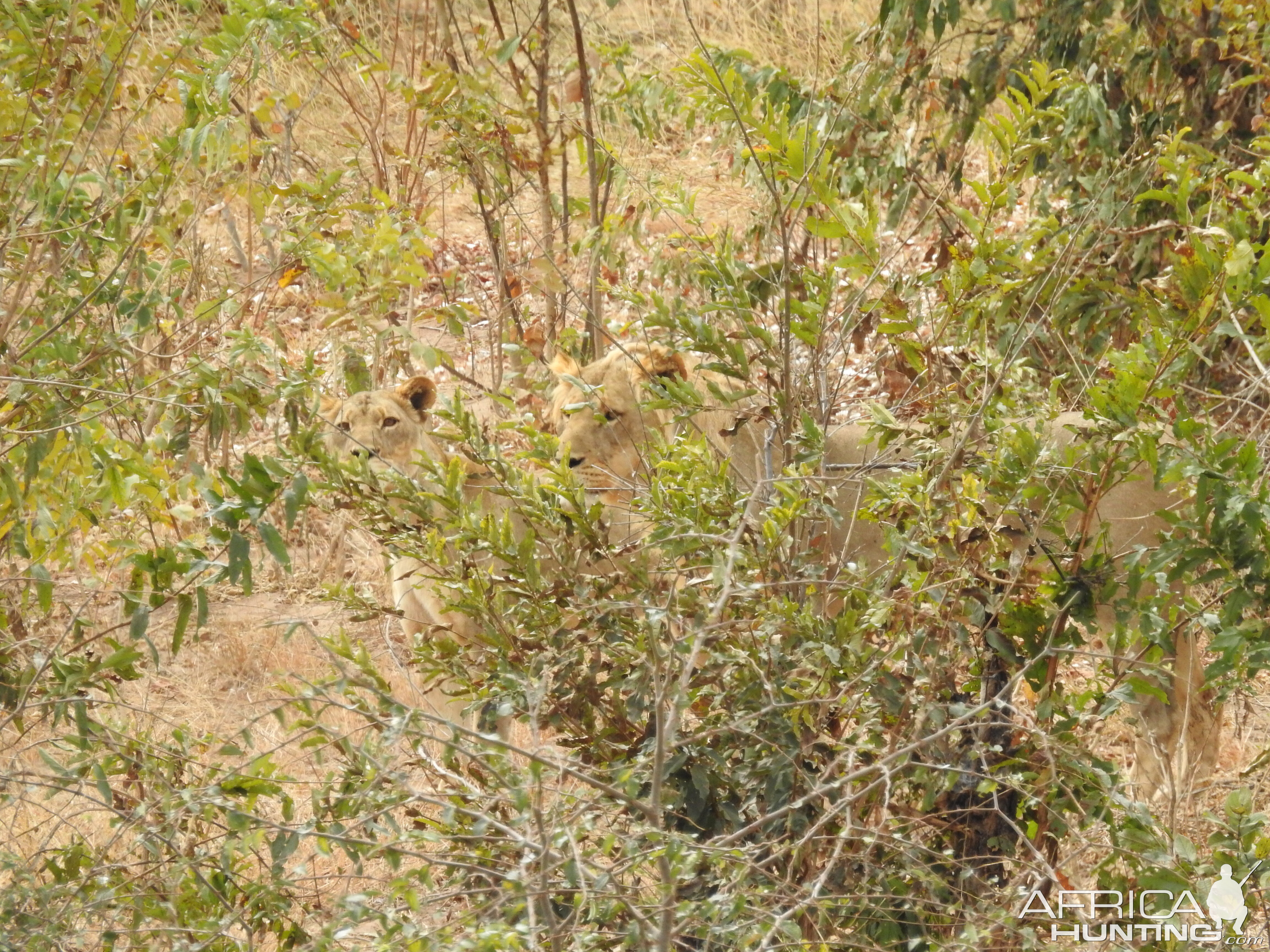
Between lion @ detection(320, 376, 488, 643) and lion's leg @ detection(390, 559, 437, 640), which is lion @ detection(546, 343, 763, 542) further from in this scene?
lion's leg @ detection(390, 559, 437, 640)

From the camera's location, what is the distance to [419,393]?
222 inches

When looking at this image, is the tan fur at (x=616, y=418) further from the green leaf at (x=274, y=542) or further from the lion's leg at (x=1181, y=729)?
the green leaf at (x=274, y=542)

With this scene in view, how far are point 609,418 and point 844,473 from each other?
94cm

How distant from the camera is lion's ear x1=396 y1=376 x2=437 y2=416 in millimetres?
5570

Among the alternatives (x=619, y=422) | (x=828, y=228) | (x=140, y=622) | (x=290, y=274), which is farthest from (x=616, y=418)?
(x=140, y=622)

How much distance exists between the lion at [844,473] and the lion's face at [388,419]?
560 mm

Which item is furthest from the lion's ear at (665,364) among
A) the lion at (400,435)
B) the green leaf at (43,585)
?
the green leaf at (43,585)

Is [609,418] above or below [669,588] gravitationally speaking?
below

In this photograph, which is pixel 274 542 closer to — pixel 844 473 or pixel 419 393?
pixel 844 473

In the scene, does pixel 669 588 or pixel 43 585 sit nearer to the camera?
pixel 43 585

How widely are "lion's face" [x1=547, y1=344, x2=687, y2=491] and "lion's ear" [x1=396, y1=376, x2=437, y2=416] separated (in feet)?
1.67

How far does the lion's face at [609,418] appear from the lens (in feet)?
17.5

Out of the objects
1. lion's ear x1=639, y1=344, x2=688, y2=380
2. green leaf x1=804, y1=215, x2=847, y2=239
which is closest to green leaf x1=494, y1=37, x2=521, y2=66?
lion's ear x1=639, y1=344, x2=688, y2=380

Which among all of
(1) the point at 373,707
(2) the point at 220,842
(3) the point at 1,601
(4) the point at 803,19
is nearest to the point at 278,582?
(3) the point at 1,601
